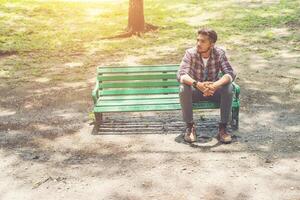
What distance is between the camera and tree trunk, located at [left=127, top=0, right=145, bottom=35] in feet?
47.9

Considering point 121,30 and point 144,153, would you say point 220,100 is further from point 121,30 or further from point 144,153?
point 121,30

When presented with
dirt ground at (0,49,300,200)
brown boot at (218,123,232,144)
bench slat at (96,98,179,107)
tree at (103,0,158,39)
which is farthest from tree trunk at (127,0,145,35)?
brown boot at (218,123,232,144)

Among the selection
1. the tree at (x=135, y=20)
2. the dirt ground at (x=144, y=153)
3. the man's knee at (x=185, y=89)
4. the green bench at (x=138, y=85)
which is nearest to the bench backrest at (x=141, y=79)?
the green bench at (x=138, y=85)

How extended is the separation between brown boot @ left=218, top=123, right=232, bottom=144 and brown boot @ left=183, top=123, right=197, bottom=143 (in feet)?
1.22

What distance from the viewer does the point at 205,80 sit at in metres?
7.23

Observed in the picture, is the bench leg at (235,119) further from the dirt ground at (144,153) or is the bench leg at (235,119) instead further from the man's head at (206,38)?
the man's head at (206,38)

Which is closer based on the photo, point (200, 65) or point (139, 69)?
point (200, 65)

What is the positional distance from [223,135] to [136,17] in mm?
8577

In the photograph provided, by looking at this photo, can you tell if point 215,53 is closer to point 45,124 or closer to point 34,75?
point 45,124

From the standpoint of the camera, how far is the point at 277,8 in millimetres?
18203

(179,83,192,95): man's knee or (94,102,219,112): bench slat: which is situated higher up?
(179,83,192,95): man's knee

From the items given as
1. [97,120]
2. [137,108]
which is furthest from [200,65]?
[97,120]

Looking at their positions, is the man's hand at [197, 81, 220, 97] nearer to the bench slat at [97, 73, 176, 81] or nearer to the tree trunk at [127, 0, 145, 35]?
the bench slat at [97, 73, 176, 81]

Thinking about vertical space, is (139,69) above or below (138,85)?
above
